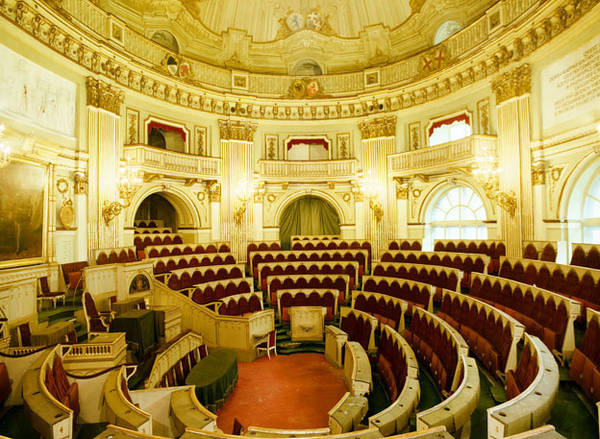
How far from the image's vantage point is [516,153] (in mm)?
8648

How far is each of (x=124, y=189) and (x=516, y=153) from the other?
1034 cm

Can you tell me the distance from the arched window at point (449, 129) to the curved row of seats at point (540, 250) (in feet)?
13.7

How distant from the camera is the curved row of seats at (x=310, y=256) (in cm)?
1066

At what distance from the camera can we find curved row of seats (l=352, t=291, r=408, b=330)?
21.1ft

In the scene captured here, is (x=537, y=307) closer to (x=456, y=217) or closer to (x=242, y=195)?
(x=456, y=217)

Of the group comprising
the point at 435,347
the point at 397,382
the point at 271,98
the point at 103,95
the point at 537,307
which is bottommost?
the point at 397,382

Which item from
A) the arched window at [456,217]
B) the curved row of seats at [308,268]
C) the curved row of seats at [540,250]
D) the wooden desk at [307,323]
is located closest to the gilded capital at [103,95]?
the curved row of seats at [308,268]

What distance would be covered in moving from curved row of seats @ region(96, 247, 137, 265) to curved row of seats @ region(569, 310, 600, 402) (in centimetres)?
878

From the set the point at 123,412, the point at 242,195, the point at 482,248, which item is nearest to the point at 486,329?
the point at 123,412

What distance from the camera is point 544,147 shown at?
8.05 m

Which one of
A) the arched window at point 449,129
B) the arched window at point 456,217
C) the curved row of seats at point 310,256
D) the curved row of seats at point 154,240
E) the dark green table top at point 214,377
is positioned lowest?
the dark green table top at point 214,377

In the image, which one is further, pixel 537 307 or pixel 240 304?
pixel 240 304

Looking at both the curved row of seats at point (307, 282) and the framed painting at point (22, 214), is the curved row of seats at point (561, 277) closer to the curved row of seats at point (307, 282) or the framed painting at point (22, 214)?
the curved row of seats at point (307, 282)

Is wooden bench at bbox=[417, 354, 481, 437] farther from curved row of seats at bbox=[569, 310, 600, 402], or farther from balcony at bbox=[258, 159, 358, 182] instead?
balcony at bbox=[258, 159, 358, 182]
